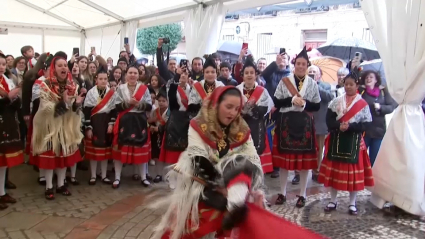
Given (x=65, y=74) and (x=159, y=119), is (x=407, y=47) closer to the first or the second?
(x=159, y=119)

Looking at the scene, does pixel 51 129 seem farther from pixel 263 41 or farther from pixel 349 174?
pixel 263 41

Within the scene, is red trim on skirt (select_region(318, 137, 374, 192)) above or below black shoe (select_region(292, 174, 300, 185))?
above

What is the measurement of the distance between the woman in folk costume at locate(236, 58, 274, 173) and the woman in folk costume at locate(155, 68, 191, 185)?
3.08ft

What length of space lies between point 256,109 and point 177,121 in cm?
121

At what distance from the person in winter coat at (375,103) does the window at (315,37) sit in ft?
38.8

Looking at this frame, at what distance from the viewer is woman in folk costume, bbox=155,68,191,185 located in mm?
5348

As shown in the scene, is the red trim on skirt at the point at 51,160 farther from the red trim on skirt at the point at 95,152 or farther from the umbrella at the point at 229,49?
the umbrella at the point at 229,49

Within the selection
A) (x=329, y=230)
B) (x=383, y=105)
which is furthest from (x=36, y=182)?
(x=383, y=105)

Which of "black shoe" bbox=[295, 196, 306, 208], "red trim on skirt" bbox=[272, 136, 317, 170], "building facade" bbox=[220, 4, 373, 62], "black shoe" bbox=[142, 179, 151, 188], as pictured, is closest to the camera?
"red trim on skirt" bbox=[272, 136, 317, 170]

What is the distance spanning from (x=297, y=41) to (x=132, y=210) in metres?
14.3

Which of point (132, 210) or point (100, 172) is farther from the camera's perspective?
point (100, 172)

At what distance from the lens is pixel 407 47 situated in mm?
4570

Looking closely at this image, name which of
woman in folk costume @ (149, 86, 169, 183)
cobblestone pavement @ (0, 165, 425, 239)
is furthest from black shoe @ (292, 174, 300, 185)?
woman in folk costume @ (149, 86, 169, 183)

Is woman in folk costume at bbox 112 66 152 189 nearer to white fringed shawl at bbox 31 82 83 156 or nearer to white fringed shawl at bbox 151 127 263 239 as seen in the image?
white fringed shawl at bbox 31 82 83 156
